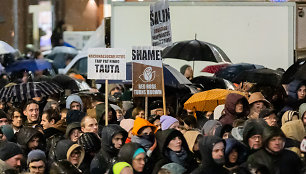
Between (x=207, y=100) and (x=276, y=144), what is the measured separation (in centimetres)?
539

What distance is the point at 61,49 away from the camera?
1473 inches

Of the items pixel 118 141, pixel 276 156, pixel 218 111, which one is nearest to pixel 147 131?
pixel 118 141

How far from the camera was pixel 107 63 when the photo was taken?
18.3 meters

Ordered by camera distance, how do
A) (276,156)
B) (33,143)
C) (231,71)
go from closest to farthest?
(276,156), (33,143), (231,71)

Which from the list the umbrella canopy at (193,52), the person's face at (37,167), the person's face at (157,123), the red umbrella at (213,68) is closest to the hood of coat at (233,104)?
the person's face at (157,123)

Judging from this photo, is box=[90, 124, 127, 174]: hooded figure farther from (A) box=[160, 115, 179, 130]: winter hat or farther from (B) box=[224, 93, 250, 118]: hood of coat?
(B) box=[224, 93, 250, 118]: hood of coat

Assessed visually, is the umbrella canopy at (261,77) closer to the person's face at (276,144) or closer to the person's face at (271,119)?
the person's face at (271,119)

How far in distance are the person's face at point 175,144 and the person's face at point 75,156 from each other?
1176mm

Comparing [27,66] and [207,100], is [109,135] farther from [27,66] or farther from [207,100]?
[27,66]

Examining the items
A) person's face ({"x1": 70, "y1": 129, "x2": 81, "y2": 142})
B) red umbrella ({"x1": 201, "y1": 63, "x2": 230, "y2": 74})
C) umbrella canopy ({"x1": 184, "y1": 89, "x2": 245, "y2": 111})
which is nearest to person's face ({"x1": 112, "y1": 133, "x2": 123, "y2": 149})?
→ person's face ({"x1": 70, "y1": 129, "x2": 81, "y2": 142})

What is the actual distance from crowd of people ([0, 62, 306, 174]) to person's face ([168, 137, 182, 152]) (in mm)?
12

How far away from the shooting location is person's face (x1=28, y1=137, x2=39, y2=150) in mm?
16469

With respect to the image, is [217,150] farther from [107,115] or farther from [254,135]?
[107,115]

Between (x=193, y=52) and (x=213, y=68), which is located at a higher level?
(x=193, y=52)
